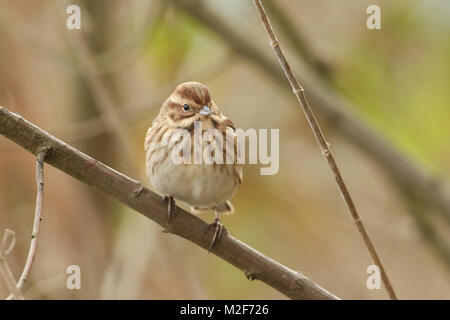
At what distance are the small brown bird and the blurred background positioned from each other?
51cm

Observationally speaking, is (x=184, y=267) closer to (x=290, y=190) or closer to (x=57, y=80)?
(x=290, y=190)

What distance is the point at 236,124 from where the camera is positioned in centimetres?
541

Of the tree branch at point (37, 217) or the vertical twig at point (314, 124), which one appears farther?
the vertical twig at point (314, 124)

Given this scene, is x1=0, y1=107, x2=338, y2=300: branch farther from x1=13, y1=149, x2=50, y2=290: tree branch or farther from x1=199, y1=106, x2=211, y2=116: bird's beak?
x1=199, y1=106, x2=211, y2=116: bird's beak

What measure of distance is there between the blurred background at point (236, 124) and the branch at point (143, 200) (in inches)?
48.5

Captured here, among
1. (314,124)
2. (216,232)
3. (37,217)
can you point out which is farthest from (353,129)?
(37,217)

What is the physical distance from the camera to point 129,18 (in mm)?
5758

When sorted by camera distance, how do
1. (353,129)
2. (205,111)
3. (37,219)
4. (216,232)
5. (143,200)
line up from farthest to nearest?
(353,129) < (205,111) < (216,232) < (143,200) < (37,219)

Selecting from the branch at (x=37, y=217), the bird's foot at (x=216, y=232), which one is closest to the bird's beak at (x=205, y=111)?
the bird's foot at (x=216, y=232)

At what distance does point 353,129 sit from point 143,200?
2.22 meters

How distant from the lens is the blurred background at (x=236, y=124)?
4.70m

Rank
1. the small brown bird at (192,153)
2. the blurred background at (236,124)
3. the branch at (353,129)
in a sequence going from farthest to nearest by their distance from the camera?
the blurred background at (236,124) → the branch at (353,129) → the small brown bird at (192,153)

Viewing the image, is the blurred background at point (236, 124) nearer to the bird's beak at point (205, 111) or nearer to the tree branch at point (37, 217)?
the bird's beak at point (205, 111)

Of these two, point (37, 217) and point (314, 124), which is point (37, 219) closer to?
point (37, 217)
